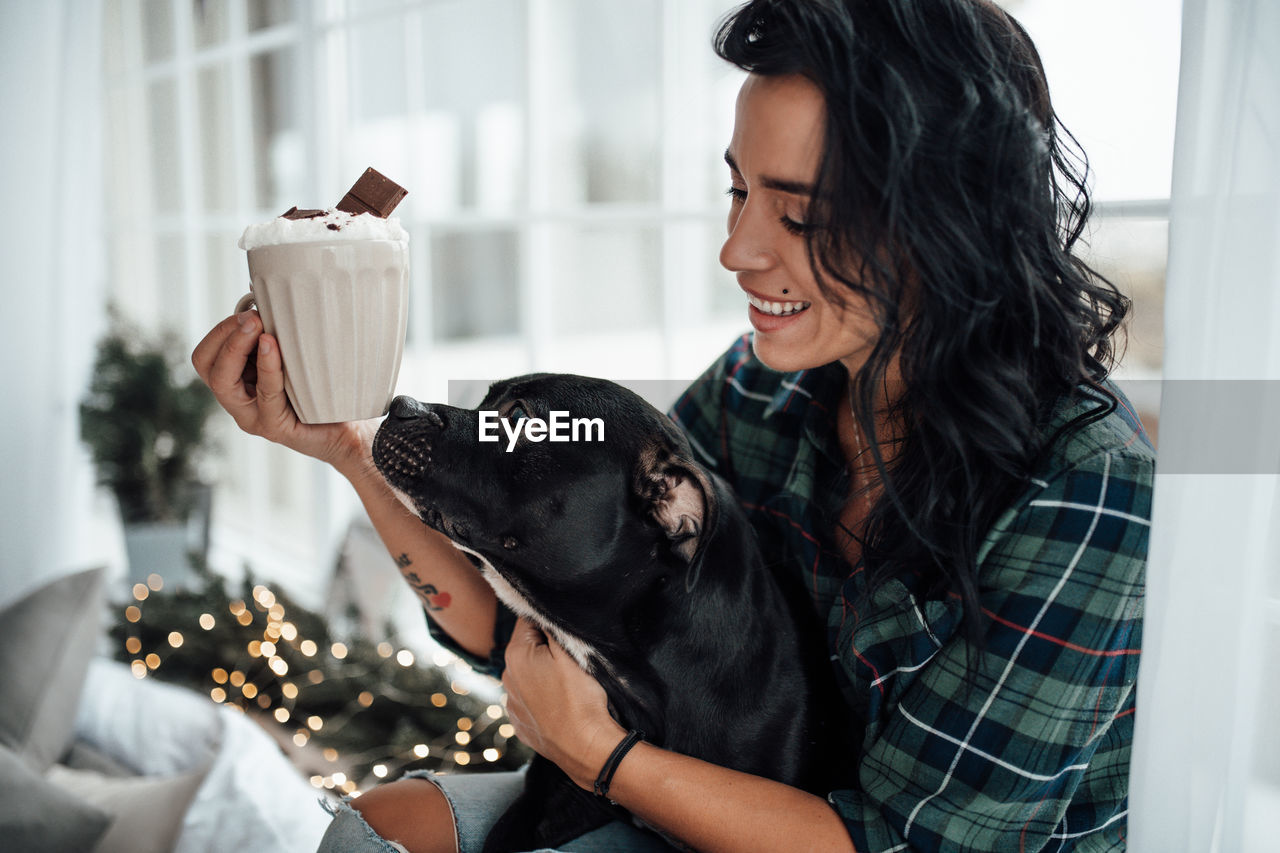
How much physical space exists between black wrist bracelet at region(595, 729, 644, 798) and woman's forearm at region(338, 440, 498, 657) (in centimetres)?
35

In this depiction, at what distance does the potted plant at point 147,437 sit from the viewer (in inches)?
116

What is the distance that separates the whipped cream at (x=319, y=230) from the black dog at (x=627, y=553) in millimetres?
238

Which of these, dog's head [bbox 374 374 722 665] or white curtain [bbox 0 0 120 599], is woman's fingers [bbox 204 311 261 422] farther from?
white curtain [bbox 0 0 120 599]

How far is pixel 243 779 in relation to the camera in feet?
4.86

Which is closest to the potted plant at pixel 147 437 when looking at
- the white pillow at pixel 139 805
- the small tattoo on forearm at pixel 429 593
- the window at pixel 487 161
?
the window at pixel 487 161

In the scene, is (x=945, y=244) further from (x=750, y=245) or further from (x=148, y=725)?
(x=148, y=725)

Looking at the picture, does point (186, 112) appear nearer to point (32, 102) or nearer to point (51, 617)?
point (32, 102)

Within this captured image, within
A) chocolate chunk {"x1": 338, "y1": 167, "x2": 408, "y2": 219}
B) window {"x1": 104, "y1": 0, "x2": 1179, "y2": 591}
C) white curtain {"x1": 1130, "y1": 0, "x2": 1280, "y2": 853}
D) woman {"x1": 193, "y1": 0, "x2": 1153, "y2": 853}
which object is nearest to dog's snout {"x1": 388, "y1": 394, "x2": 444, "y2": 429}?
woman {"x1": 193, "y1": 0, "x2": 1153, "y2": 853}

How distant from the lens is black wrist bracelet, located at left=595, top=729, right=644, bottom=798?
3.34 ft

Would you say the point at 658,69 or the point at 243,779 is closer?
the point at 243,779

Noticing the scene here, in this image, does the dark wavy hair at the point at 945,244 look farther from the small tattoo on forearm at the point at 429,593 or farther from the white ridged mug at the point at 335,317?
the small tattoo on forearm at the point at 429,593

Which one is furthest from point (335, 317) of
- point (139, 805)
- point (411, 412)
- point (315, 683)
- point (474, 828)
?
point (315, 683)

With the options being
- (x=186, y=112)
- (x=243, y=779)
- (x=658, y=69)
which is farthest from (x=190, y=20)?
(x=243, y=779)

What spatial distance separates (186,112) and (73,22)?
0.71 m
